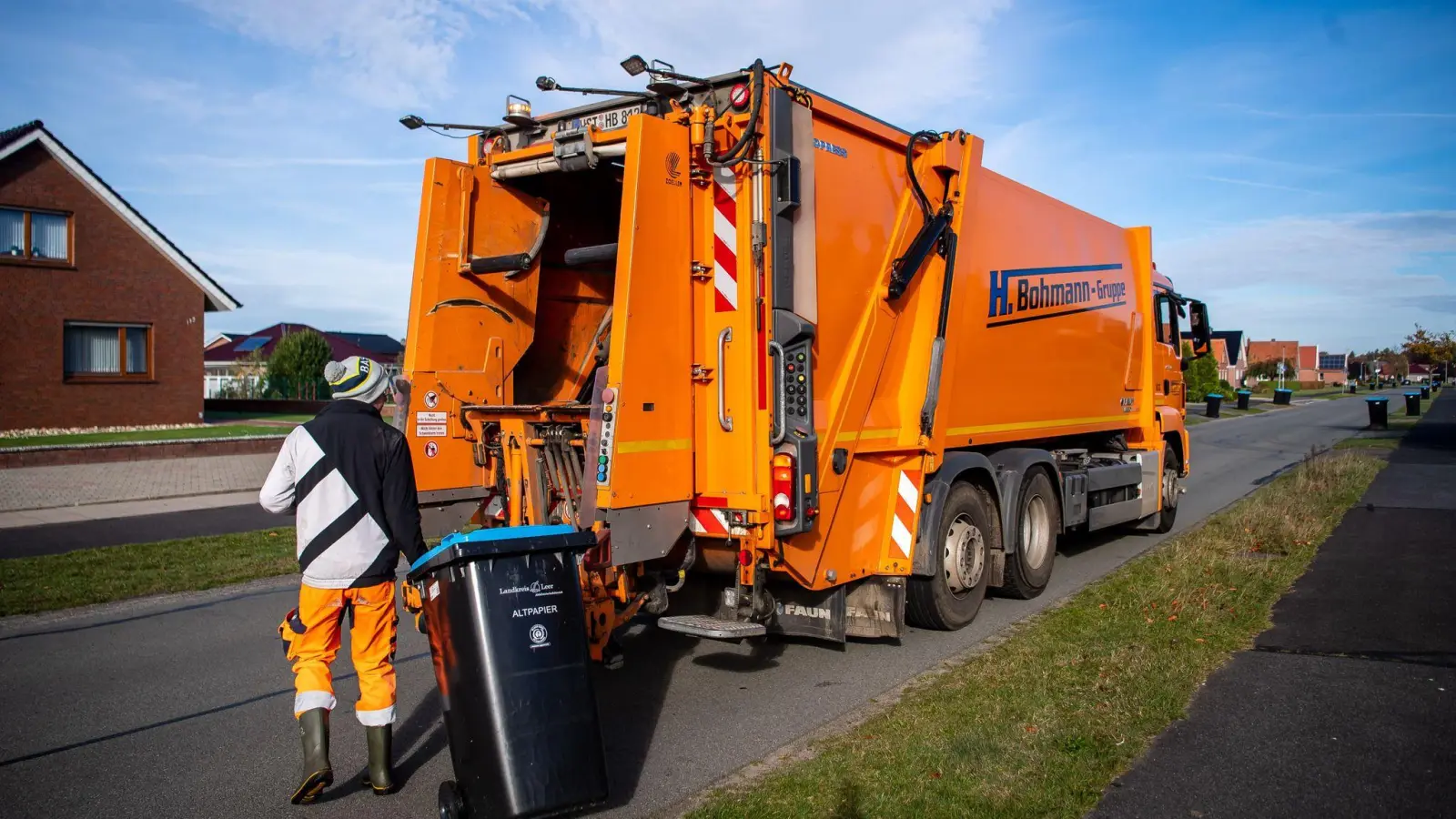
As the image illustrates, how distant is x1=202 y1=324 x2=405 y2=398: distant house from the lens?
1542 inches

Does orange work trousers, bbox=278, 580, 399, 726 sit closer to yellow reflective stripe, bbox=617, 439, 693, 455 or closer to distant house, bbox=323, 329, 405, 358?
yellow reflective stripe, bbox=617, 439, 693, 455

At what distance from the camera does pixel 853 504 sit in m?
5.82

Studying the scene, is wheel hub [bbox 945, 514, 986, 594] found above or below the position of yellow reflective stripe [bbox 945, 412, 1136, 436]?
below

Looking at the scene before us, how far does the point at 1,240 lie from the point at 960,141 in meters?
21.6

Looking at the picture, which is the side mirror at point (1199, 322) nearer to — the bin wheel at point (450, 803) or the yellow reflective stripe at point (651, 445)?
the yellow reflective stripe at point (651, 445)

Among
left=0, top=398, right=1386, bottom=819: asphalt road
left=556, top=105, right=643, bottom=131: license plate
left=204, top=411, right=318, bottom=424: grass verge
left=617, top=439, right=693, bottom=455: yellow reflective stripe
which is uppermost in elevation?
left=556, top=105, right=643, bottom=131: license plate

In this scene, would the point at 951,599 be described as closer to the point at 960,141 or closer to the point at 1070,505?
the point at 1070,505

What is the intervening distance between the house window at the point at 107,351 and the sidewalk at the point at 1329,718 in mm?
22695

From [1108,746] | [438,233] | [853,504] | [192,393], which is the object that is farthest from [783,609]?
[192,393]

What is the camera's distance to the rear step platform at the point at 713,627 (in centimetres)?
495

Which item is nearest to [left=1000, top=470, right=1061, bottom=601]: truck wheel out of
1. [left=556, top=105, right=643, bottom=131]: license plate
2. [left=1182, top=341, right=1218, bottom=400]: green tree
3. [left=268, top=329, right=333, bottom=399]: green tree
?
[left=556, top=105, right=643, bottom=131]: license plate

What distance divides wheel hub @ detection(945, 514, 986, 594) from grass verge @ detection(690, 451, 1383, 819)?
45 cm

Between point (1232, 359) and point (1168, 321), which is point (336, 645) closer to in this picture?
point (1168, 321)

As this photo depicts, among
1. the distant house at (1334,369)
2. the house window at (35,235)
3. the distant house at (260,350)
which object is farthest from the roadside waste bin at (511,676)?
the distant house at (1334,369)
